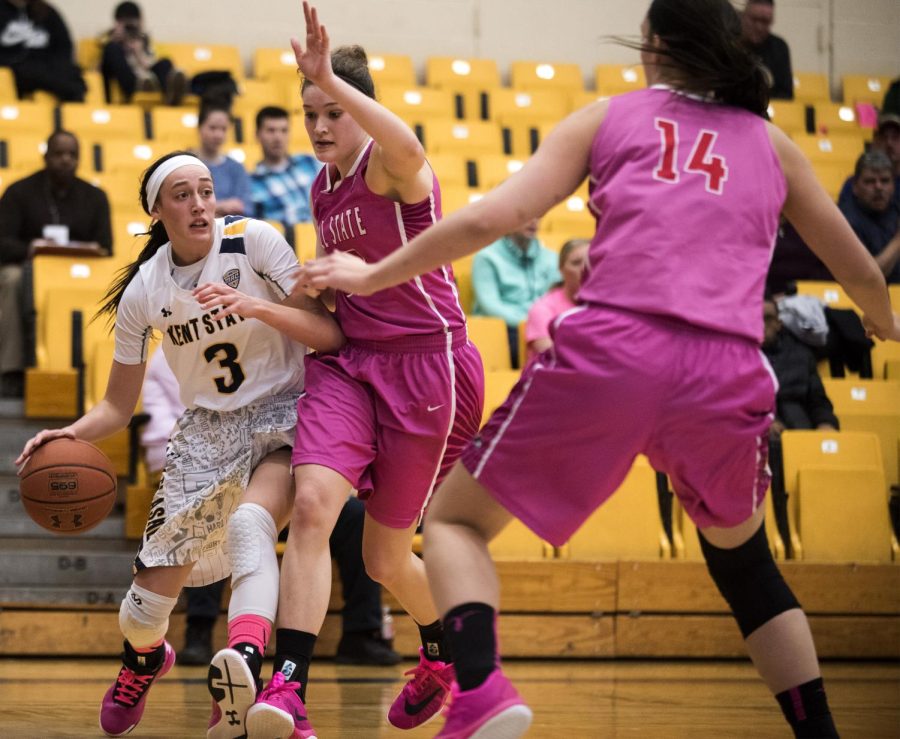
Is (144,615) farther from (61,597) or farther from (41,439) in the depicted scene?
(61,597)

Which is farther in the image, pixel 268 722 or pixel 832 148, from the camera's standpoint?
pixel 832 148

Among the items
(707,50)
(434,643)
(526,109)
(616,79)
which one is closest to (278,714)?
(434,643)

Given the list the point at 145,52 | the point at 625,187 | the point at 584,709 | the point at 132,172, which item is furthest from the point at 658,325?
the point at 145,52

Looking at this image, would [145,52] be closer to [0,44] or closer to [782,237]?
[0,44]

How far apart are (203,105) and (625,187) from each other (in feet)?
19.0

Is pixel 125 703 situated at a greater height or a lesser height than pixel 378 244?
lesser

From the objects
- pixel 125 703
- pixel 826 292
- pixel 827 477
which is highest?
pixel 826 292

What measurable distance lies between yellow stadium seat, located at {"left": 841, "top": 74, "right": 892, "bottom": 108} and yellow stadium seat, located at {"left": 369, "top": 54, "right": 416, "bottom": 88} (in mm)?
4006

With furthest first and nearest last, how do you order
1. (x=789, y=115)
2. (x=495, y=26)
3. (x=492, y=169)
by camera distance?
(x=495, y=26) → (x=789, y=115) → (x=492, y=169)

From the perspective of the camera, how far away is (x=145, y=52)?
33.6ft

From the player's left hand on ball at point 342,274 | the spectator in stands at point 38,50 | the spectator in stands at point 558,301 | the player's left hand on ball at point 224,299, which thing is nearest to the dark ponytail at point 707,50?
the player's left hand on ball at point 342,274

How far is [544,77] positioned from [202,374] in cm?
802

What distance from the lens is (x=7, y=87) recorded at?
9.63 metres

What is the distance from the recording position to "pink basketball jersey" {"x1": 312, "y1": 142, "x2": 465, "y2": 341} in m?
3.81
